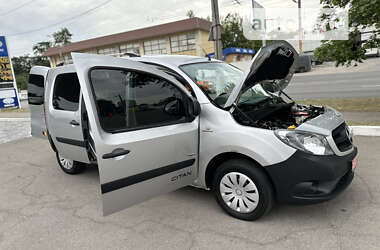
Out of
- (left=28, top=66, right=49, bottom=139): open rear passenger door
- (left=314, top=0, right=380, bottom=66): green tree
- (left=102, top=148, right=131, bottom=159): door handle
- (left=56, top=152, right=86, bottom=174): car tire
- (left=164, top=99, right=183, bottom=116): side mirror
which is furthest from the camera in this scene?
(left=314, top=0, right=380, bottom=66): green tree

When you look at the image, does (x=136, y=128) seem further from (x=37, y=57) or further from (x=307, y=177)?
(x=37, y=57)

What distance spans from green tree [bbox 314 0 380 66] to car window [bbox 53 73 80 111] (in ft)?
19.7

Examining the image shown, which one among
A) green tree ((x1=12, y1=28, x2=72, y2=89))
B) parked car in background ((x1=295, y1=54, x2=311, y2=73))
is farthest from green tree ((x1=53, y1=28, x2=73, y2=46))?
parked car in background ((x1=295, y1=54, x2=311, y2=73))

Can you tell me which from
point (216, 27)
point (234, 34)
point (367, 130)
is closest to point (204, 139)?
point (367, 130)

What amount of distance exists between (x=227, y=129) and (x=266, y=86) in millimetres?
1574

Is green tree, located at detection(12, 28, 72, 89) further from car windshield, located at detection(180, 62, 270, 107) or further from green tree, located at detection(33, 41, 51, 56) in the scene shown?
car windshield, located at detection(180, 62, 270, 107)

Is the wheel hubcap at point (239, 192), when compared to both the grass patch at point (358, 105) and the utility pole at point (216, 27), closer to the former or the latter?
the grass patch at point (358, 105)

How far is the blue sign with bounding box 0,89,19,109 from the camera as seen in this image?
600 inches

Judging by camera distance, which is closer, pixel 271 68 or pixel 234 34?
pixel 271 68

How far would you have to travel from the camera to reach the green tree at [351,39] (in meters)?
6.30

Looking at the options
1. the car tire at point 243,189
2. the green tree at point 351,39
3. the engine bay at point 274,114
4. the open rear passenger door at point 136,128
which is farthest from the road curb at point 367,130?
the open rear passenger door at point 136,128

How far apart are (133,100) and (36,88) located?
121 inches

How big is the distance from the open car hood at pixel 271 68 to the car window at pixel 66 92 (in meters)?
2.38

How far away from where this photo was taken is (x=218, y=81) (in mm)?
3559
